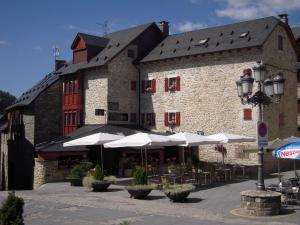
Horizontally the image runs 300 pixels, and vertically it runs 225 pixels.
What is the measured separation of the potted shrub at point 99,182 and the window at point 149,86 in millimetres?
14041

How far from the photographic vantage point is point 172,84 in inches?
1230

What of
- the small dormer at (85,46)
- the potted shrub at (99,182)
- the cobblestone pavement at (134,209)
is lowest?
the cobblestone pavement at (134,209)

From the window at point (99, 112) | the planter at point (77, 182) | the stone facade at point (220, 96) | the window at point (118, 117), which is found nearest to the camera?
the planter at point (77, 182)

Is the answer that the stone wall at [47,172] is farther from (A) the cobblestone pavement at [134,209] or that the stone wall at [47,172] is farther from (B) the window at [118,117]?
(B) the window at [118,117]

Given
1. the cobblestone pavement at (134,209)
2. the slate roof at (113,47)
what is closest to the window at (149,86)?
the slate roof at (113,47)

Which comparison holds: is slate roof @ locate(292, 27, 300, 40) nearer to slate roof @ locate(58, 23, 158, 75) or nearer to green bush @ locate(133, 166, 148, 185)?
slate roof @ locate(58, 23, 158, 75)

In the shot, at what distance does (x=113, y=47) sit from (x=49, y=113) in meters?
6.82

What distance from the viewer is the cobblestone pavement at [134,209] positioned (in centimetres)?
1227

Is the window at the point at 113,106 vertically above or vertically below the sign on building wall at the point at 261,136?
above

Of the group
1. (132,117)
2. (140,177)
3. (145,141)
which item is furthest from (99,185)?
(132,117)

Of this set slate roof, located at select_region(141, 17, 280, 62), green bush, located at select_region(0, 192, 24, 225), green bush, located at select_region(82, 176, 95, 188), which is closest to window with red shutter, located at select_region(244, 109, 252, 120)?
slate roof, located at select_region(141, 17, 280, 62)

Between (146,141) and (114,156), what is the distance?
9.41 meters

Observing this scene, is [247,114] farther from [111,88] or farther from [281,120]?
[111,88]

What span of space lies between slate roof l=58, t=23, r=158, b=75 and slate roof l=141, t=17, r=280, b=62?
1.86 meters
